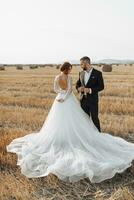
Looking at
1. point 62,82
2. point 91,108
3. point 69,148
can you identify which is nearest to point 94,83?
point 91,108

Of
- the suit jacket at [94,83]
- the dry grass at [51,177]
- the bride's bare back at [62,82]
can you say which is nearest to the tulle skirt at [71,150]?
the dry grass at [51,177]

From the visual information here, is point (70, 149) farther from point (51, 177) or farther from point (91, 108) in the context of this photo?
point (91, 108)


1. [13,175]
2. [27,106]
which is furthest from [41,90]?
[13,175]

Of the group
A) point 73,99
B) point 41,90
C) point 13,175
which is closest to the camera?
point 13,175

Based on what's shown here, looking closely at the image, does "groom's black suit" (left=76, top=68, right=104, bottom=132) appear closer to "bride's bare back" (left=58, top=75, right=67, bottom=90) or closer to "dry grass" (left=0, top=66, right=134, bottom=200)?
"bride's bare back" (left=58, top=75, right=67, bottom=90)

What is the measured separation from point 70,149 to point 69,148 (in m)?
0.05

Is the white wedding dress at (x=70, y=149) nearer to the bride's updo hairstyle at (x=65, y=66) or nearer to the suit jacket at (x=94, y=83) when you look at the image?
the bride's updo hairstyle at (x=65, y=66)

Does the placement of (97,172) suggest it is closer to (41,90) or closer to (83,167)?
(83,167)

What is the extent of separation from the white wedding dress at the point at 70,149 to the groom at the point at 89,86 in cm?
31

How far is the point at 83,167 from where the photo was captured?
21.8 ft

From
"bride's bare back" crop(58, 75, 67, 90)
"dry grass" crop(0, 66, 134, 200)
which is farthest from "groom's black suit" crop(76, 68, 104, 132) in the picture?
"dry grass" crop(0, 66, 134, 200)

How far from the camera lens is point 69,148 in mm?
7559

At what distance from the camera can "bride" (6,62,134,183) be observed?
6.67 meters

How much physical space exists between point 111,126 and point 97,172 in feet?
12.6
